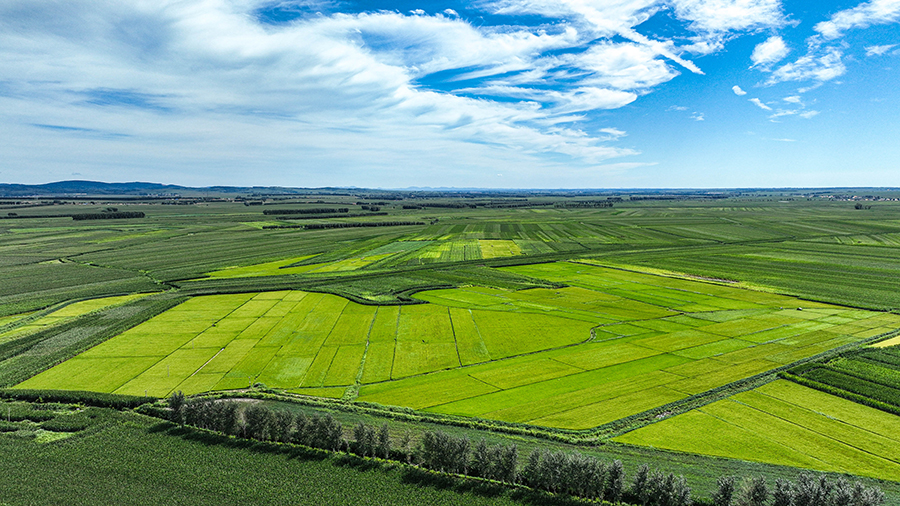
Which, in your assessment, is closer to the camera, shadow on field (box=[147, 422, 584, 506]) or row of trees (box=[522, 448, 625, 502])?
row of trees (box=[522, 448, 625, 502])

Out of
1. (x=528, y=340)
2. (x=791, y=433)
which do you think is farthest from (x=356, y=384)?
(x=791, y=433)

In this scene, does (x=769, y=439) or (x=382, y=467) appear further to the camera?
(x=769, y=439)

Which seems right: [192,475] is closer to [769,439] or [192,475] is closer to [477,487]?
[477,487]

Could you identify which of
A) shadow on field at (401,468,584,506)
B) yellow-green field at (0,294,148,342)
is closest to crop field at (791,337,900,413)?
shadow on field at (401,468,584,506)

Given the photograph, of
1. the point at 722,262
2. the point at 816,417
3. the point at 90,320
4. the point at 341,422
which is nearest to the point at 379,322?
the point at 341,422

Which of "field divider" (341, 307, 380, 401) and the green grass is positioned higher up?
"field divider" (341, 307, 380, 401)

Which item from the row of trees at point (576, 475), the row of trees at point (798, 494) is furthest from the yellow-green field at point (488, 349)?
the row of trees at point (798, 494)

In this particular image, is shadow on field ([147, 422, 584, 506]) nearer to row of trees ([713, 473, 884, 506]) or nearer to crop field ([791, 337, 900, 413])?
row of trees ([713, 473, 884, 506])

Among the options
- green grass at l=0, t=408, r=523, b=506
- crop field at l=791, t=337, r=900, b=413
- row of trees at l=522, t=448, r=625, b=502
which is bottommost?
green grass at l=0, t=408, r=523, b=506

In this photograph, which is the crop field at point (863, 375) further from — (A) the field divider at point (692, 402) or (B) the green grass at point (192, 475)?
(B) the green grass at point (192, 475)
